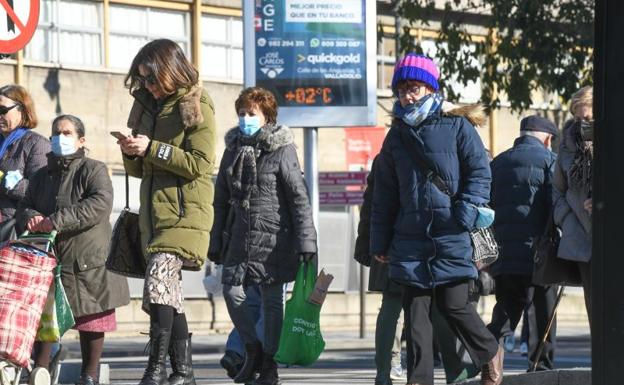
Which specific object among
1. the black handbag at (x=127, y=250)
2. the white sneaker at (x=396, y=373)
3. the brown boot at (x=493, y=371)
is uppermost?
the black handbag at (x=127, y=250)

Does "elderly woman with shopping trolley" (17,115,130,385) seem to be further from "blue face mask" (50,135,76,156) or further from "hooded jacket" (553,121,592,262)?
"hooded jacket" (553,121,592,262)

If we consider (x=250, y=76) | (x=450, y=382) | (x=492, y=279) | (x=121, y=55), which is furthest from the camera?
(x=121, y=55)

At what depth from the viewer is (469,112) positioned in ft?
30.6

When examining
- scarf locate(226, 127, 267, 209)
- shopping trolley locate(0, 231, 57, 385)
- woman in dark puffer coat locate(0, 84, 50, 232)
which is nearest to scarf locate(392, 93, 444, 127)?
scarf locate(226, 127, 267, 209)

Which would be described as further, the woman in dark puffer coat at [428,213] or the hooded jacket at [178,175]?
the hooded jacket at [178,175]

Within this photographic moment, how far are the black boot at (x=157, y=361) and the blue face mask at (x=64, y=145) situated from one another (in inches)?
71.4

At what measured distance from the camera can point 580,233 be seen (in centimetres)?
1006

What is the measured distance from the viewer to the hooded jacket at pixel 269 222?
421 inches

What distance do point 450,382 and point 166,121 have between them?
2553 mm

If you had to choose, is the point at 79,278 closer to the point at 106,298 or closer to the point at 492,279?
the point at 106,298

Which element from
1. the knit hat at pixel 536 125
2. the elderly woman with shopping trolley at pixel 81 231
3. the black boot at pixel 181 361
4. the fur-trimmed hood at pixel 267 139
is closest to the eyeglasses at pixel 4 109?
the elderly woman with shopping trolley at pixel 81 231

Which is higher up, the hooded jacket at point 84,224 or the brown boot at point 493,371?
the hooded jacket at point 84,224

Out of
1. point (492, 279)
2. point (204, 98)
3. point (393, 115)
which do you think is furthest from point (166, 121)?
point (492, 279)

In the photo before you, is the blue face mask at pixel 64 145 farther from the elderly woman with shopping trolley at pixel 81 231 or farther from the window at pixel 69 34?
the window at pixel 69 34
